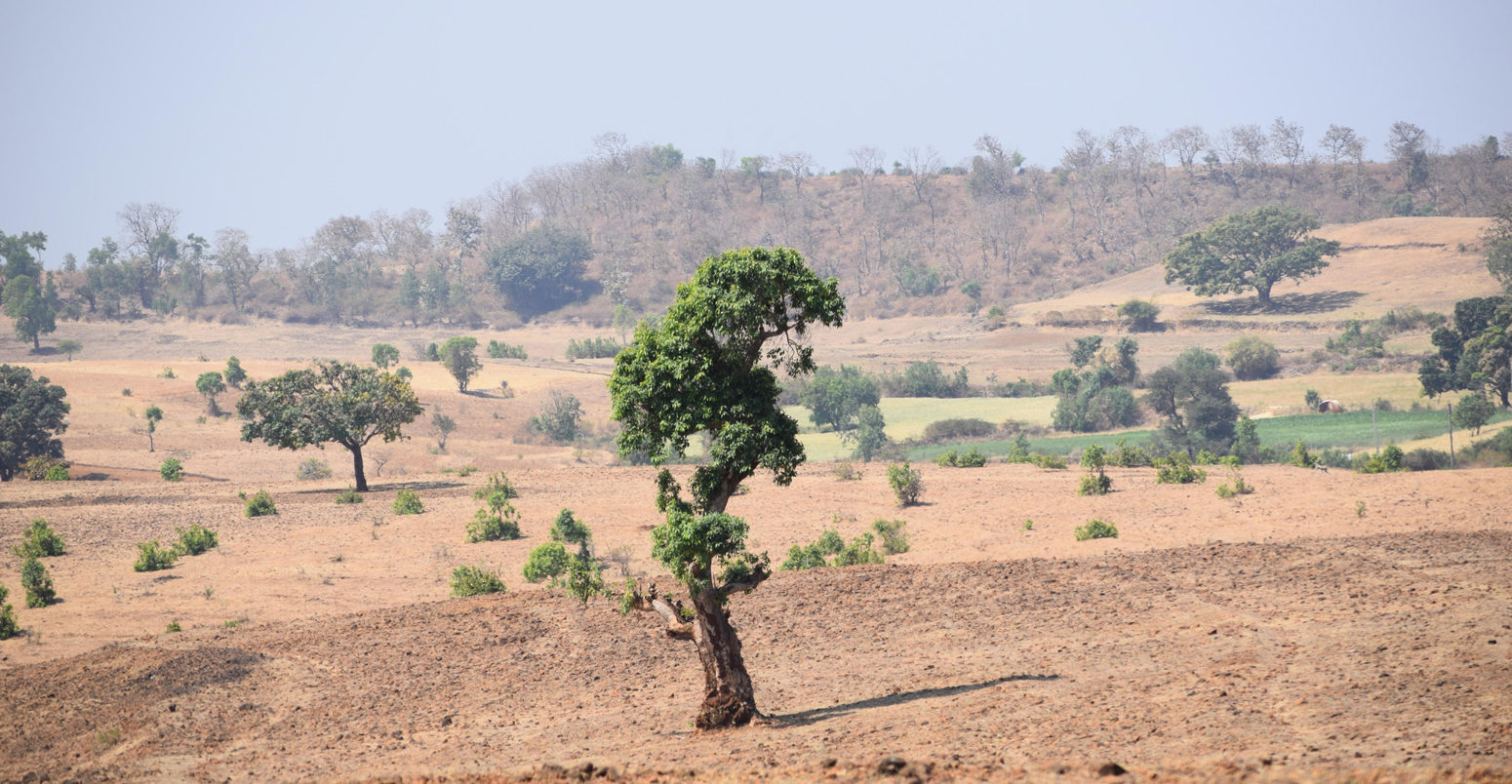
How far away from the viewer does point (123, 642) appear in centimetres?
1820

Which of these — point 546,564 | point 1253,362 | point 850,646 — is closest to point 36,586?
point 546,564

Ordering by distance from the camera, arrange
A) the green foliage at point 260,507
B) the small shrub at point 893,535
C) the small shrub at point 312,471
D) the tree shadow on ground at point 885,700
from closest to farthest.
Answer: the tree shadow on ground at point 885,700, the small shrub at point 893,535, the green foliage at point 260,507, the small shrub at point 312,471

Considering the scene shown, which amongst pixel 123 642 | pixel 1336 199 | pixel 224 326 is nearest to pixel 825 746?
pixel 123 642

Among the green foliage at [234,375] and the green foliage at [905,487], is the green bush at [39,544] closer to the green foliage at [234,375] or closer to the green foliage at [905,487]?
the green foliage at [905,487]

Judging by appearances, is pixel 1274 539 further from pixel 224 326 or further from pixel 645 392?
pixel 224 326

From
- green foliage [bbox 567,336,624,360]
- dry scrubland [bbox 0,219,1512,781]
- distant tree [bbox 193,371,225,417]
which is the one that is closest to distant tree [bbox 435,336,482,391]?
distant tree [bbox 193,371,225,417]

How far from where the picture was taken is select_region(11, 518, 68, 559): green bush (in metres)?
26.8

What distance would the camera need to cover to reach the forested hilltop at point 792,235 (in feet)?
392

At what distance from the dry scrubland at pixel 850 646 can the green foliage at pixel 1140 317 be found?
59.4 m

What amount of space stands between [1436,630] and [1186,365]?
57.4m

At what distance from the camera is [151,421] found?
5262 cm

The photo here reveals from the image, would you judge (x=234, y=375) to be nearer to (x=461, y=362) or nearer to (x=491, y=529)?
(x=461, y=362)

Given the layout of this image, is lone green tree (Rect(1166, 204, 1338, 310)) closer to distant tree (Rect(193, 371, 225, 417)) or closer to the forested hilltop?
the forested hilltop

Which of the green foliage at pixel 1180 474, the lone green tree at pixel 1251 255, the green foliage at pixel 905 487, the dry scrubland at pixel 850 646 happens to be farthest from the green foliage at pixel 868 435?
the lone green tree at pixel 1251 255
